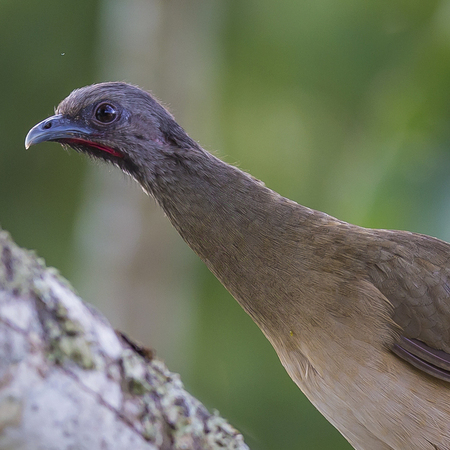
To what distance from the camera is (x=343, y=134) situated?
956cm

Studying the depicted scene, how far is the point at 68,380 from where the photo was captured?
1472 millimetres

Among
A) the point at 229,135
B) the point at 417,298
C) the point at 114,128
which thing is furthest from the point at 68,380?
the point at 229,135

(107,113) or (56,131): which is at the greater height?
(107,113)

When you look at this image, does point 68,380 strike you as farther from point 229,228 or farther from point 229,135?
point 229,135

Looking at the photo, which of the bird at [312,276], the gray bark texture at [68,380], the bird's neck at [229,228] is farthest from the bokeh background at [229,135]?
the gray bark texture at [68,380]

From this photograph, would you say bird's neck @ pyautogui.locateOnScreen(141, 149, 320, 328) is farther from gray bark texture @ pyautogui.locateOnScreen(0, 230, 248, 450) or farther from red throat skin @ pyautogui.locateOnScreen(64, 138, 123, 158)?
gray bark texture @ pyautogui.locateOnScreen(0, 230, 248, 450)

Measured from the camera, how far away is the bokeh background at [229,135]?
6828 millimetres

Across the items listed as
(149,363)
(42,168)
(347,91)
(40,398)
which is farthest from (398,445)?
(42,168)

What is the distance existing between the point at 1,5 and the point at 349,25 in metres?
5.88

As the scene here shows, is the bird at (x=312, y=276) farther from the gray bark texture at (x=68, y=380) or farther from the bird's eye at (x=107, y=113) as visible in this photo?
the gray bark texture at (x=68, y=380)

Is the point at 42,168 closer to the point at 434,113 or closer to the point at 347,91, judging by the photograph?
the point at 347,91

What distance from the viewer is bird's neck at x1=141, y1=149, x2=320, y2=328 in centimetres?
291

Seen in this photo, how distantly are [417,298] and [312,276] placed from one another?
23.3 inches

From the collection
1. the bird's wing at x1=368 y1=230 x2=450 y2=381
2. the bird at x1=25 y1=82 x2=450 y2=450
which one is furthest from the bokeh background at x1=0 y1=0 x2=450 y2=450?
the bird at x1=25 y1=82 x2=450 y2=450
